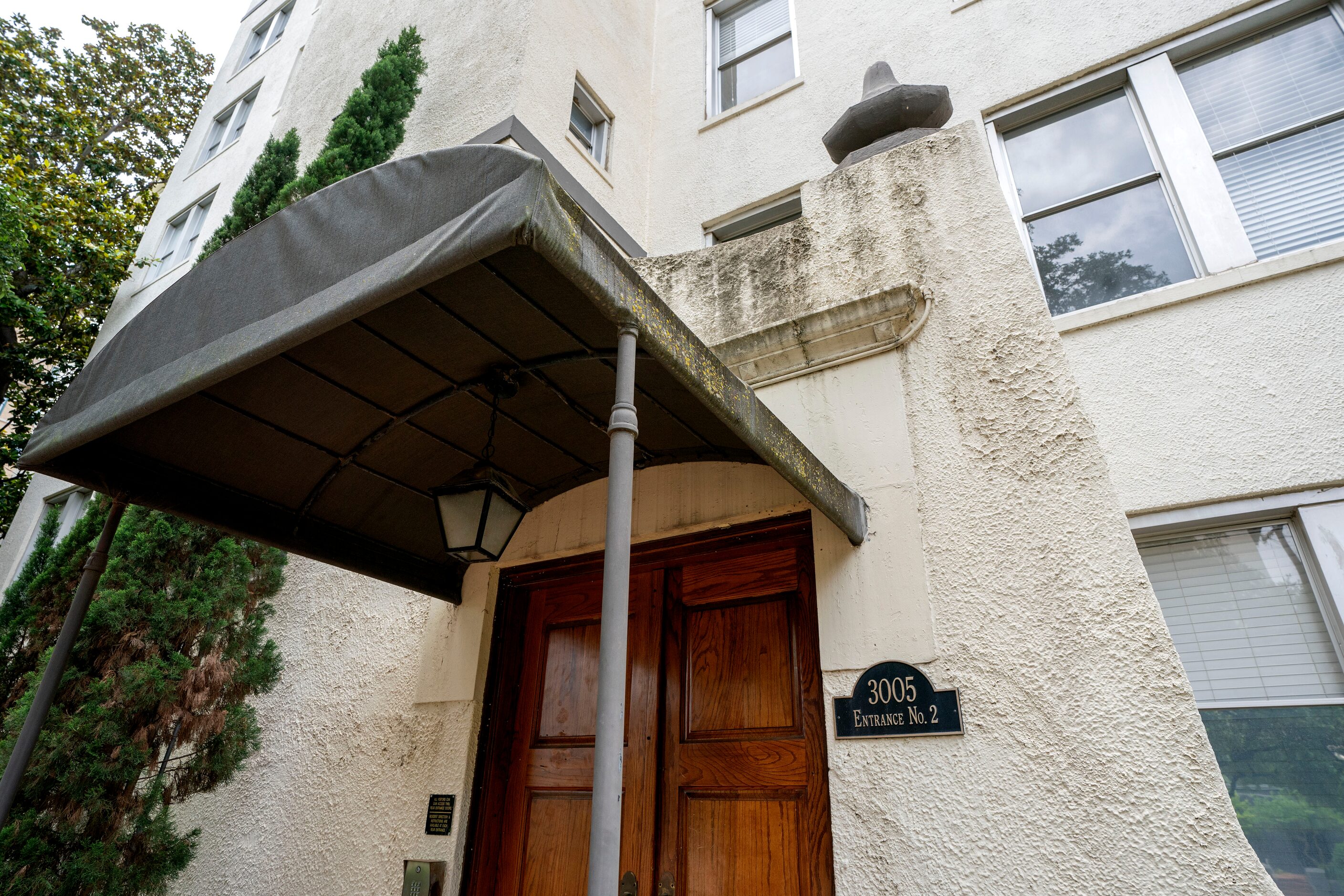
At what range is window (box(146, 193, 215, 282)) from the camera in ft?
41.9

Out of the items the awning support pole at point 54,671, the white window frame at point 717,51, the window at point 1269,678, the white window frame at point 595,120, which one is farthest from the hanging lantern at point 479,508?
the white window frame at point 717,51

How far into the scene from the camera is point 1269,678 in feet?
10.7

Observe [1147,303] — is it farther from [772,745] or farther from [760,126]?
[760,126]

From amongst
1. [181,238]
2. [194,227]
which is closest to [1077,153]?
[194,227]

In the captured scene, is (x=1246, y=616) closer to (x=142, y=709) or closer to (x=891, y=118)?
(x=891, y=118)

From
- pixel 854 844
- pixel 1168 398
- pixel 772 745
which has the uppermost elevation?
pixel 1168 398

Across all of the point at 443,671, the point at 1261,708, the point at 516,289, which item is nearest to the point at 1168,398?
the point at 1261,708

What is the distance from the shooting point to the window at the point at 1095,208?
4.48 meters

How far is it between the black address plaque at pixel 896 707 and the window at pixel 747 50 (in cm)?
648

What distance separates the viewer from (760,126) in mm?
6938

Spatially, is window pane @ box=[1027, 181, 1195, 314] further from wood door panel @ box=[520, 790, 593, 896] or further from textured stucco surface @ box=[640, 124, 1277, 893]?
wood door panel @ box=[520, 790, 593, 896]

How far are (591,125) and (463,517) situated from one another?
581 cm

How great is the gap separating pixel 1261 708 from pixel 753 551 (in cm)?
243

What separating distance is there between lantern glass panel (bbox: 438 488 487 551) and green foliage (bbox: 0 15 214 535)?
345 inches
